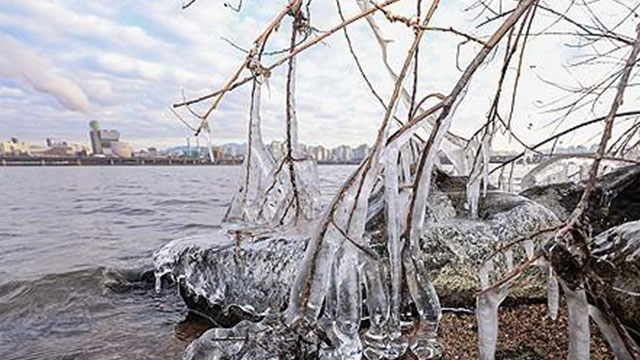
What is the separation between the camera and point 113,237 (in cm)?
947

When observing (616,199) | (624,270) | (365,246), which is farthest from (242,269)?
(616,199)

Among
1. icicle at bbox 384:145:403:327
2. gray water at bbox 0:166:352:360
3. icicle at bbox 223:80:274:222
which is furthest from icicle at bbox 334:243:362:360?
gray water at bbox 0:166:352:360

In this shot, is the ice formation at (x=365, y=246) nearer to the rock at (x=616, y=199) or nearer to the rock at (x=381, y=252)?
the rock at (x=381, y=252)

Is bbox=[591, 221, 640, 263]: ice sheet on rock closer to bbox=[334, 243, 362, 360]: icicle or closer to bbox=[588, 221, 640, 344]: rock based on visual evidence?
bbox=[588, 221, 640, 344]: rock

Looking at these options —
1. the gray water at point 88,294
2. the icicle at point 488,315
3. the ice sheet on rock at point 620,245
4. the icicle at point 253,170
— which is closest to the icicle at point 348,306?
the icicle at point 488,315

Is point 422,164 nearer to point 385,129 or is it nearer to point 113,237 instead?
point 385,129

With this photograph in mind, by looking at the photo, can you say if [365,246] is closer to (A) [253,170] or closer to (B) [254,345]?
(A) [253,170]

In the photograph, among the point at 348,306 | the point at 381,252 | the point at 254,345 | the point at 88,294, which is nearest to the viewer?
the point at 348,306

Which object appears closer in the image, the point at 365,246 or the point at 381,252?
the point at 365,246

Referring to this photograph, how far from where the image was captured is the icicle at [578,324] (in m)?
1.26

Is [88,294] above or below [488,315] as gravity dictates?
below

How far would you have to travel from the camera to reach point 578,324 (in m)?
1.31

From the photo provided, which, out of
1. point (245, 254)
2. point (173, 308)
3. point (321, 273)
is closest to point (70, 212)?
point (173, 308)

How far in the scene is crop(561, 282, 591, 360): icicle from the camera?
1262mm
